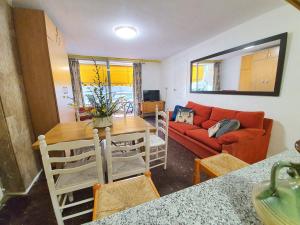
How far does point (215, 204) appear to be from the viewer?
53 cm

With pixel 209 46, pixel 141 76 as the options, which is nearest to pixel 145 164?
pixel 209 46

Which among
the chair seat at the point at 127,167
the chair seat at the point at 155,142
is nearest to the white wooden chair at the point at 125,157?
the chair seat at the point at 127,167

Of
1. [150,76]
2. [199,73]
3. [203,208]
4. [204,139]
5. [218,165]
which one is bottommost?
[204,139]

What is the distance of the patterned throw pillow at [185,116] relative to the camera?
3.30 meters

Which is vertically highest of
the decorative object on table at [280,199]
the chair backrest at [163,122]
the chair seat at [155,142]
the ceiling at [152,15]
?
the ceiling at [152,15]

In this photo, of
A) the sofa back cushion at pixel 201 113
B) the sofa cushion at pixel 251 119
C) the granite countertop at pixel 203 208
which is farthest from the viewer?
the sofa back cushion at pixel 201 113

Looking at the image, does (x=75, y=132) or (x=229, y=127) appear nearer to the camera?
(x=75, y=132)

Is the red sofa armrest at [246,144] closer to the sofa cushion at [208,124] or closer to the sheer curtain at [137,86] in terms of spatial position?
the sofa cushion at [208,124]

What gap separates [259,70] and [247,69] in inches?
8.4

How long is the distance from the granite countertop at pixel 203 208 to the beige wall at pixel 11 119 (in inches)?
71.1

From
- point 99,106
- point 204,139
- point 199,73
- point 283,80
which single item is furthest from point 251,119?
point 99,106

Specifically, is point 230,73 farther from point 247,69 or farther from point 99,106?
point 99,106

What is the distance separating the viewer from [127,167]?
148 cm

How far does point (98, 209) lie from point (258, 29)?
316cm
